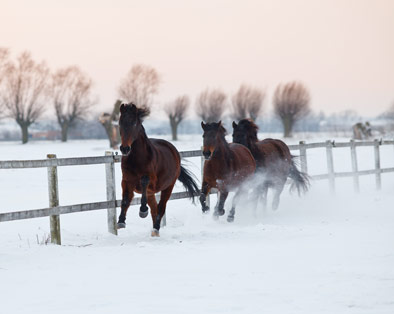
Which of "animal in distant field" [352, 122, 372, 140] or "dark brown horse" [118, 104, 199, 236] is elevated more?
"animal in distant field" [352, 122, 372, 140]

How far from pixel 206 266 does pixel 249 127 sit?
219 inches

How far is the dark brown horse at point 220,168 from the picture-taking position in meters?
9.52

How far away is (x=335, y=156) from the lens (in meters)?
35.5

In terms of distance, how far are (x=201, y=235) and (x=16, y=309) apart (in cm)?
426

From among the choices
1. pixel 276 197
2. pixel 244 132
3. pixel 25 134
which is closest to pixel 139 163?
pixel 244 132

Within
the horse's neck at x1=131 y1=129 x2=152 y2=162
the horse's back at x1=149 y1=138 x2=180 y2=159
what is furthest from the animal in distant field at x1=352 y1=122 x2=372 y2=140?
the horse's neck at x1=131 y1=129 x2=152 y2=162

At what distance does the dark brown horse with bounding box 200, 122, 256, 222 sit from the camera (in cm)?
952

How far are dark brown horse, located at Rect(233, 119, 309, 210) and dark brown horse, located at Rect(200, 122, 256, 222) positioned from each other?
98 centimetres

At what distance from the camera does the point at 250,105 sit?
82812 mm

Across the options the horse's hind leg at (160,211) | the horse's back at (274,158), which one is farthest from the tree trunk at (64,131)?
the horse's hind leg at (160,211)

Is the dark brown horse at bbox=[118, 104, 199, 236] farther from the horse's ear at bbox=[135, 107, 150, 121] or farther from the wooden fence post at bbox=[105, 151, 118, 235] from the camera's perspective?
the wooden fence post at bbox=[105, 151, 118, 235]

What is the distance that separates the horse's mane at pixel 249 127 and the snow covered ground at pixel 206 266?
1.42 meters

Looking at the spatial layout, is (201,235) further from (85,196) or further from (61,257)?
(85,196)

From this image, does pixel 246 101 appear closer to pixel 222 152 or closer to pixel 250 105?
pixel 250 105
